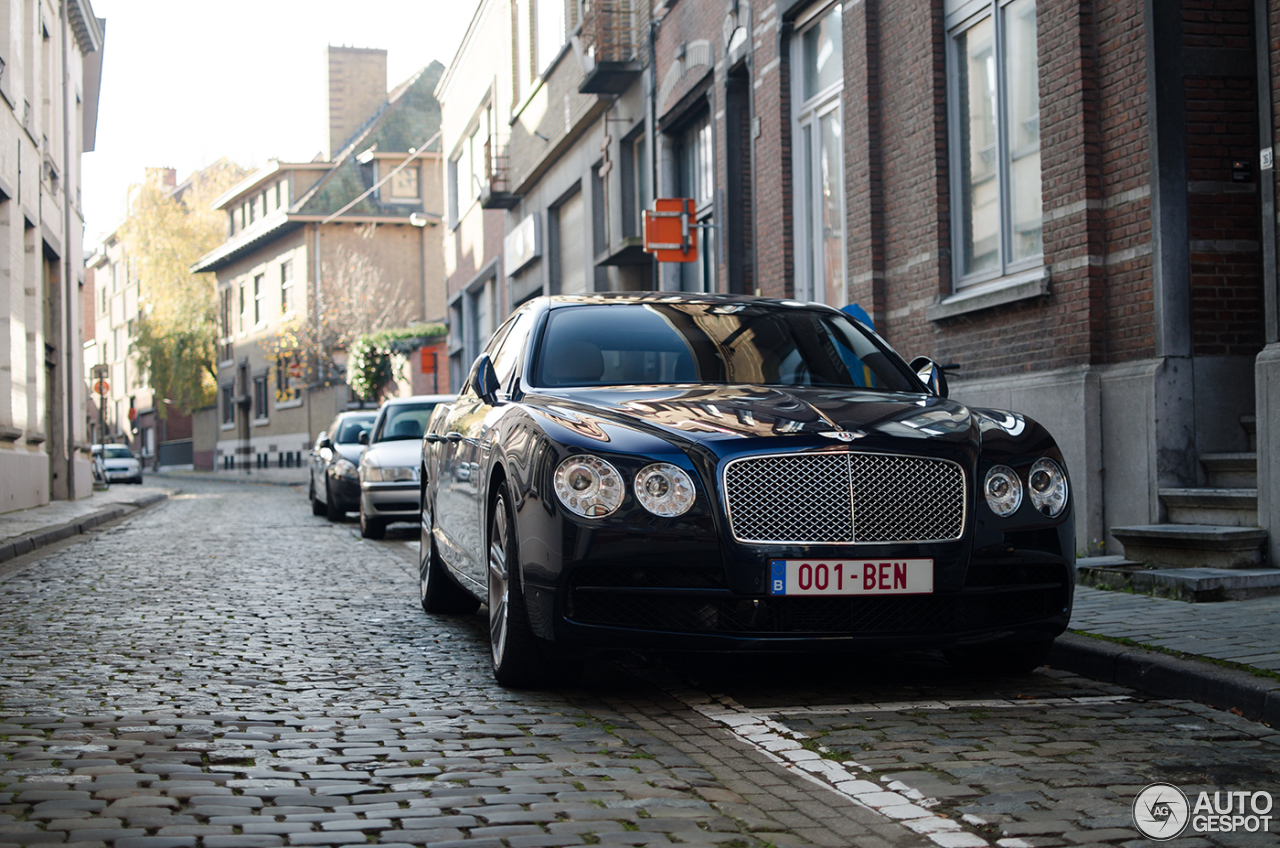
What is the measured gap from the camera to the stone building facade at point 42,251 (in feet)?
67.5

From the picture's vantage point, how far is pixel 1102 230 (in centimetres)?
972

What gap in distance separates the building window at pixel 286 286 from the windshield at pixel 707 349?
153 feet

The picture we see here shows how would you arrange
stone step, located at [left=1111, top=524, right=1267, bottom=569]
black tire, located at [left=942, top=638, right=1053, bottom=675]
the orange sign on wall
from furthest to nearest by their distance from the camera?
the orange sign on wall
stone step, located at [left=1111, top=524, right=1267, bottom=569]
black tire, located at [left=942, top=638, right=1053, bottom=675]

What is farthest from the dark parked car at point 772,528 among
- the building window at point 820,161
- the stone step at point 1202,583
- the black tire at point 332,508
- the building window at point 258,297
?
the building window at point 258,297

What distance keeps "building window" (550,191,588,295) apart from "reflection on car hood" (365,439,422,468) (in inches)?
402

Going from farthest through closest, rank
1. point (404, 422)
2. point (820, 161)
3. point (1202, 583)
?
point (404, 422) → point (820, 161) → point (1202, 583)

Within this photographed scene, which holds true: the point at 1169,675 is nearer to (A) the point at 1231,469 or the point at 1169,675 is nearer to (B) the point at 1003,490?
(B) the point at 1003,490

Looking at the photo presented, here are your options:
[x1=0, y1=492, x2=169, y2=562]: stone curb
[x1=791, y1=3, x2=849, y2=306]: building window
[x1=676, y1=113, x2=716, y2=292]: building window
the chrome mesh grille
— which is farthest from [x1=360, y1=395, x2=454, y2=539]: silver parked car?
the chrome mesh grille

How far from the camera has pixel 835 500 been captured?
514cm

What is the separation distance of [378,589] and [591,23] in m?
14.1

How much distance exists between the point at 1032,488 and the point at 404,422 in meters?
11.4

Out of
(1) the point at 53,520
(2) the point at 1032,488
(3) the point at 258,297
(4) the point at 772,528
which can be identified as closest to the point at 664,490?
(4) the point at 772,528

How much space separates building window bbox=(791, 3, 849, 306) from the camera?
14688 millimetres

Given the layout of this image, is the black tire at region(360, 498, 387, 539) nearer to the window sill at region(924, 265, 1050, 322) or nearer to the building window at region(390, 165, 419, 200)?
the window sill at region(924, 265, 1050, 322)
